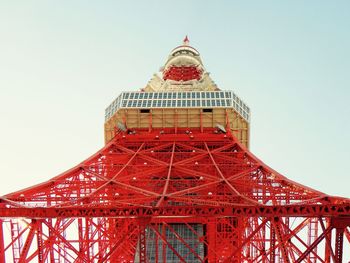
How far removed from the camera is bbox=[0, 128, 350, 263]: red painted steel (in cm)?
1464

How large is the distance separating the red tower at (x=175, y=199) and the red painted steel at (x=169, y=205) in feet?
0.14

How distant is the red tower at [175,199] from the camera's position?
14.8 m

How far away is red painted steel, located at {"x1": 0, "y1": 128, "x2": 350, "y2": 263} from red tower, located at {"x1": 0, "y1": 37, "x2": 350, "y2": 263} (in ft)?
0.14

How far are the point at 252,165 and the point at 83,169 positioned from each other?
346 inches

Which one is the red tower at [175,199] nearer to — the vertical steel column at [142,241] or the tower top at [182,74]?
the vertical steel column at [142,241]

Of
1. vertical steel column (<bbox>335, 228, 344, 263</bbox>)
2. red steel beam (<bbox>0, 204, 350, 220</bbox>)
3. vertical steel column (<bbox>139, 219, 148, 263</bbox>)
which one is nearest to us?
vertical steel column (<bbox>335, 228, 344, 263</bbox>)

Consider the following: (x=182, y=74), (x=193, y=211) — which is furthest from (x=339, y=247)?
(x=182, y=74)

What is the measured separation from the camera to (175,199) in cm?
1694

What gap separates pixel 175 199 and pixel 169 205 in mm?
1039

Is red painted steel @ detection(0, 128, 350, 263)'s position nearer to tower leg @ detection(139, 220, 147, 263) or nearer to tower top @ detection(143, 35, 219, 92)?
tower leg @ detection(139, 220, 147, 263)

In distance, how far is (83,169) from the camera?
82.4 ft

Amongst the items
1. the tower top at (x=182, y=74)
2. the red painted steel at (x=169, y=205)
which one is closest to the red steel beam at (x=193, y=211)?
the red painted steel at (x=169, y=205)

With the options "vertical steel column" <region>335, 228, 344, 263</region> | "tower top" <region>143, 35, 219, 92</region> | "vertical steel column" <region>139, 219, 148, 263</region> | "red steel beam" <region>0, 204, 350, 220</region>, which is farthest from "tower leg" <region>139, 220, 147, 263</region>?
"tower top" <region>143, 35, 219, 92</region>

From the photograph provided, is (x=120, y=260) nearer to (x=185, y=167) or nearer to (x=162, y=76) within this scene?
(x=185, y=167)
